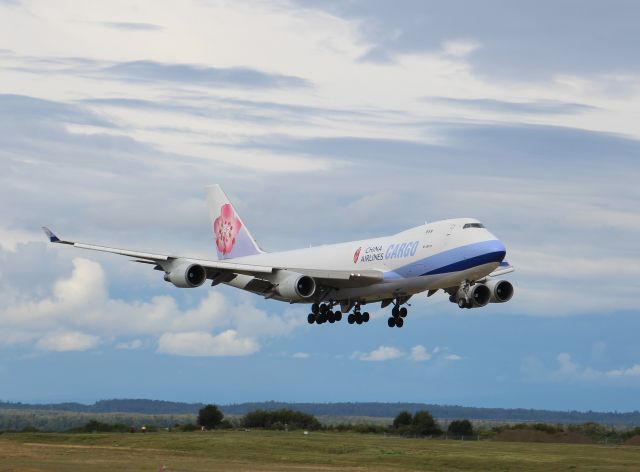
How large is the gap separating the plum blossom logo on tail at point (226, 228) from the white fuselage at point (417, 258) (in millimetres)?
18093

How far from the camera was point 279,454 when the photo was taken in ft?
307

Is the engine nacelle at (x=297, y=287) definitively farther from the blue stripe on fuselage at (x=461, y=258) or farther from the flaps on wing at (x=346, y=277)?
the blue stripe on fuselage at (x=461, y=258)

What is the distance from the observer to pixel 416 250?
7869 centimetres

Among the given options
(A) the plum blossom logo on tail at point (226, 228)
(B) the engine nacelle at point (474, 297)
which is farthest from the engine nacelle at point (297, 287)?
(A) the plum blossom logo on tail at point (226, 228)

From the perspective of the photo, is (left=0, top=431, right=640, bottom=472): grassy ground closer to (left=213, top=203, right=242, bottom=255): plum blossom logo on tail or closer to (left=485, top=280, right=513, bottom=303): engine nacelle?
(left=485, top=280, right=513, bottom=303): engine nacelle

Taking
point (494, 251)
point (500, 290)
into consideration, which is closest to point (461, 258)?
point (494, 251)

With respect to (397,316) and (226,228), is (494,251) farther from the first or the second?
(226,228)

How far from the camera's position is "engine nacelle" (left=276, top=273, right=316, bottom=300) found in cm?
8250

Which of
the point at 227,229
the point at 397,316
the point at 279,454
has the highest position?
the point at 227,229

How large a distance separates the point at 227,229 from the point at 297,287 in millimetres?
25952

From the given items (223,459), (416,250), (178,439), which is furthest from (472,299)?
(178,439)

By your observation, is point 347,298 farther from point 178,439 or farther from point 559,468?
point 178,439

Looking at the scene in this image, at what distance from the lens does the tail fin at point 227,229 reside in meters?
104

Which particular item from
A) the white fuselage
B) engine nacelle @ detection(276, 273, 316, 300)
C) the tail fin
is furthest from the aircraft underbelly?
the tail fin
